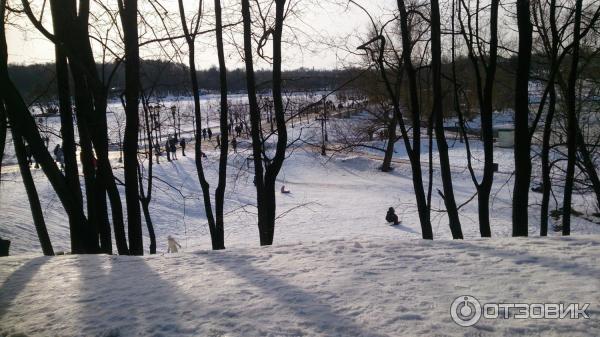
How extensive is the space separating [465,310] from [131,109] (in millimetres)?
5345

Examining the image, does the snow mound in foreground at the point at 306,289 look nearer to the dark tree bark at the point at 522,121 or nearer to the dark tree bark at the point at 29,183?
the dark tree bark at the point at 522,121

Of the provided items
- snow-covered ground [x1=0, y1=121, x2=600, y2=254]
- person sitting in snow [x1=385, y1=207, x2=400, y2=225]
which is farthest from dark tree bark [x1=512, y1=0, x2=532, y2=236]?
person sitting in snow [x1=385, y1=207, x2=400, y2=225]

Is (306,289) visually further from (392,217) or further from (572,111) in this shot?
(392,217)

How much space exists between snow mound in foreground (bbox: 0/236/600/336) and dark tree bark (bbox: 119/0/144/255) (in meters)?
2.27

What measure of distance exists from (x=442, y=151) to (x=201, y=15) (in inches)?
214

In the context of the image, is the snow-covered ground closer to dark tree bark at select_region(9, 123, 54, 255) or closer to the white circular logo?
dark tree bark at select_region(9, 123, 54, 255)

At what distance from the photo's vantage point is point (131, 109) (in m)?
6.24

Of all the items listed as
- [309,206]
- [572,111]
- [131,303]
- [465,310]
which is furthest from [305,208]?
[465,310]

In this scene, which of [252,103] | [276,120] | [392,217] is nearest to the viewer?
[276,120]

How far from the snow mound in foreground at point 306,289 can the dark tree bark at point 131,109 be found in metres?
2.27

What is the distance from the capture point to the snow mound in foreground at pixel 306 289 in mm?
2615

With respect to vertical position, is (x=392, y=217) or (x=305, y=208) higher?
(x=392, y=217)

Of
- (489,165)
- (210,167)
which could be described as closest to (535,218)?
(489,165)

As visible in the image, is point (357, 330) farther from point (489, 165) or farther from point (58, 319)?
point (489, 165)
